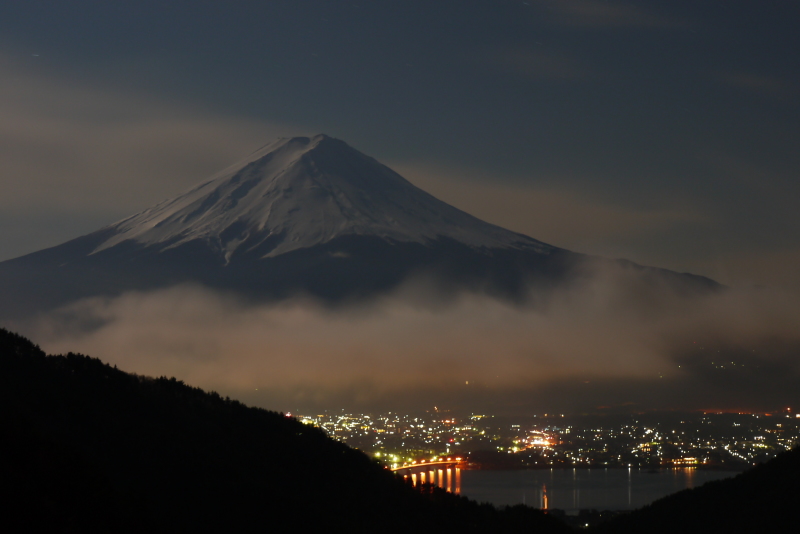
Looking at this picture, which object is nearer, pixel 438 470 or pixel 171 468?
pixel 171 468

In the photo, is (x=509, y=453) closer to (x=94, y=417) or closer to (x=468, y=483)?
(x=468, y=483)

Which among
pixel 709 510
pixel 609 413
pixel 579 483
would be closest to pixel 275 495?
pixel 709 510

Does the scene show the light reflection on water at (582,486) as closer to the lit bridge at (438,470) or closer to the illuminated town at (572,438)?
the lit bridge at (438,470)

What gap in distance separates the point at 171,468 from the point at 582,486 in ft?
151

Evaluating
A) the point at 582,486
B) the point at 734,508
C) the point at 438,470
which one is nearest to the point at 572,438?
the point at 582,486

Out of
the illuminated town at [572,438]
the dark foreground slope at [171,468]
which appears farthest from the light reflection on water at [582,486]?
the dark foreground slope at [171,468]

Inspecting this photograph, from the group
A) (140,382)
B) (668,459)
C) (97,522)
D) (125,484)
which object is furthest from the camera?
(668,459)

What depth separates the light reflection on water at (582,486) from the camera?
2282 inches

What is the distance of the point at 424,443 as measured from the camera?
8706cm

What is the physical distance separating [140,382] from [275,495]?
30.5 feet

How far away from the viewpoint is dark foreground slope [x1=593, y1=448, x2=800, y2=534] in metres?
33.6

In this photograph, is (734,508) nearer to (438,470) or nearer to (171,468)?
(171,468)

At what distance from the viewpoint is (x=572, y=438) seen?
349ft

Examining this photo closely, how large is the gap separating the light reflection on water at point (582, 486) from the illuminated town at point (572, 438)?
4.31 meters
